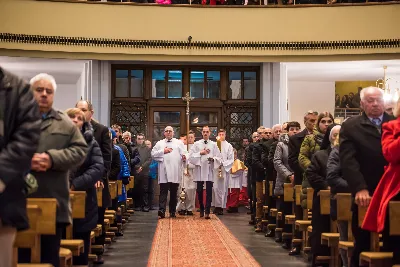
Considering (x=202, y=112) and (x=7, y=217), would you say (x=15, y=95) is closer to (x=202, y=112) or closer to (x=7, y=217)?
(x=7, y=217)

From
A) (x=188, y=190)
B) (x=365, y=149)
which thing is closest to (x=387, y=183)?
(x=365, y=149)

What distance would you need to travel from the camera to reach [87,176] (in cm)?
821

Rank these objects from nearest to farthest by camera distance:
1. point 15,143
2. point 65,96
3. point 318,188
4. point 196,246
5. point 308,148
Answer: point 15,143
point 318,188
point 308,148
point 196,246
point 65,96

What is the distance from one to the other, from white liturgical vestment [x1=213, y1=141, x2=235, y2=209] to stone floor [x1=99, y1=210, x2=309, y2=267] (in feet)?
4.81

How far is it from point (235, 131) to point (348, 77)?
4.57 m

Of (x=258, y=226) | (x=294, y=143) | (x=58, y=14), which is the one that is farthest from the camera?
(x=58, y=14)

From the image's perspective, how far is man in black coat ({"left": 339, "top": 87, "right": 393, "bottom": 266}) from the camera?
721cm

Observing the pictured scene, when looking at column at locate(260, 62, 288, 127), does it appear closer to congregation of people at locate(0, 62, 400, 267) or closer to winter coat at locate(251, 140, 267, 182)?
congregation of people at locate(0, 62, 400, 267)

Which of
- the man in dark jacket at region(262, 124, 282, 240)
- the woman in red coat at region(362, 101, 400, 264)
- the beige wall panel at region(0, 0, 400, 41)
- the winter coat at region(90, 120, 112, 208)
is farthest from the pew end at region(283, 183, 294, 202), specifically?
the beige wall panel at region(0, 0, 400, 41)

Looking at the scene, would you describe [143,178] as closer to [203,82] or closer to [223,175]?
[223,175]

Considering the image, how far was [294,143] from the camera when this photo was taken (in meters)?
11.8

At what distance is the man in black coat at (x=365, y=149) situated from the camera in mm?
7215

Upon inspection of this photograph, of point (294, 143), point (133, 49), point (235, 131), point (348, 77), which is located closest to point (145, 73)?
point (133, 49)

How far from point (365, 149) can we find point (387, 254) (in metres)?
0.99
